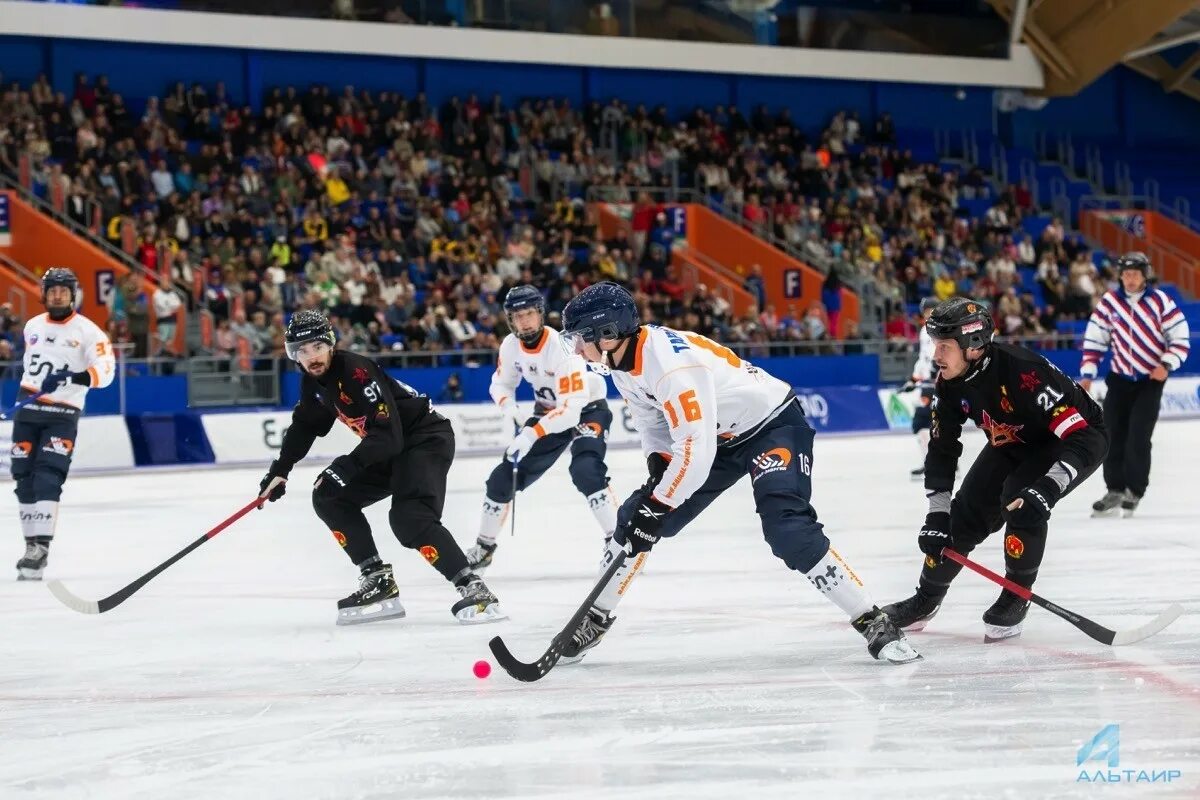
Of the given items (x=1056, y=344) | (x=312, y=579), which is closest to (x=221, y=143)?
(x=1056, y=344)

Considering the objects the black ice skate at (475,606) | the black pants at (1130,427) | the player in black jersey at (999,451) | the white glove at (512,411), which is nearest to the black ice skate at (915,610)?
the player in black jersey at (999,451)

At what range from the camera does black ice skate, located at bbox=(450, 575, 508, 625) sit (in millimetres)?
6934

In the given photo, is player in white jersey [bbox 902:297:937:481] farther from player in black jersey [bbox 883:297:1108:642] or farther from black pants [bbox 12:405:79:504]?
black pants [bbox 12:405:79:504]

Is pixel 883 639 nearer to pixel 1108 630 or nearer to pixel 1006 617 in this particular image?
pixel 1006 617

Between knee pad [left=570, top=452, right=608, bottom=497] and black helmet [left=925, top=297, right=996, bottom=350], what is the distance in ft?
10.9

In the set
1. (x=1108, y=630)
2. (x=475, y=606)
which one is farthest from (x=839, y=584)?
(x=475, y=606)

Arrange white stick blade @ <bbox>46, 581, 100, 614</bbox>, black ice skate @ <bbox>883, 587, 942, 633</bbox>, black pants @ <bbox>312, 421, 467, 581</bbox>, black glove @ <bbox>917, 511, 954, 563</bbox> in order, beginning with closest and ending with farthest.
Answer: black glove @ <bbox>917, 511, 954, 563</bbox> → black ice skate @ <bbox>883, 587, 942, 633</bbox> → black pants @ <bbox>312, 421, 467, 581</bbox> → white stick blade @ <bbox>46, 581, 100, 614</bbox>

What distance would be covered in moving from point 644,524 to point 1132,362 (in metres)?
5.84

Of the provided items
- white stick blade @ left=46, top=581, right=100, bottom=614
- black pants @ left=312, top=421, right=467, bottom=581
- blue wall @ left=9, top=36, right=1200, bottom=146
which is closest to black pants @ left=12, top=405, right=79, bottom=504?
white stick blade @ left=46, top=581, right=100, bottom=614

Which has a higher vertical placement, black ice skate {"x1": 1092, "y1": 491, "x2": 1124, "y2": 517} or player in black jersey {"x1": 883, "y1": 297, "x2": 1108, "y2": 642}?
player in black jersey {"x1": 883, "y1": 297, "x2": 1108, "y2": 642}

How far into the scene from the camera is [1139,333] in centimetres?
1035

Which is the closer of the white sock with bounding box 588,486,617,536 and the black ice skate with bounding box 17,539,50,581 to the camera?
the black ice skate with bounding box 17,539,50,581

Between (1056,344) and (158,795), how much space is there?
2300 cm

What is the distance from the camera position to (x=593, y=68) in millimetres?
30391
